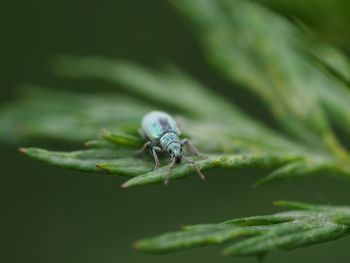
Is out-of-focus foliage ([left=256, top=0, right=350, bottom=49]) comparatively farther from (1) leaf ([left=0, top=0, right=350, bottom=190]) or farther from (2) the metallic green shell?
(2) the metallic green shell

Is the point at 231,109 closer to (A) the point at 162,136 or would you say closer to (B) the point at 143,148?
(A) the point at 162,136

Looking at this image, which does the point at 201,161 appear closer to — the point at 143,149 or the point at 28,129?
the point at 143,149

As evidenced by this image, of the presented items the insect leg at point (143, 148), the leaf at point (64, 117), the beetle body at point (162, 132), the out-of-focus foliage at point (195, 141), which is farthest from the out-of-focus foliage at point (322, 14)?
the leaf at point (64, 117)

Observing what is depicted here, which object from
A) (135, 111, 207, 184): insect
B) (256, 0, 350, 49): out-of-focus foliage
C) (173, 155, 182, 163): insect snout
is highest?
(135, 111, 207, 184): insect

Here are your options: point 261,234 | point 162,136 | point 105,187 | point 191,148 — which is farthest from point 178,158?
point 105,187

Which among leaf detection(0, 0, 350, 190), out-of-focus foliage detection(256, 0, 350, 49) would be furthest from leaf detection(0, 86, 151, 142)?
out-of-focus foliage detection(256, 0, 350, 49)

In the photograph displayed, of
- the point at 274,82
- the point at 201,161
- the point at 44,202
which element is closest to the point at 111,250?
the point at 44,202
